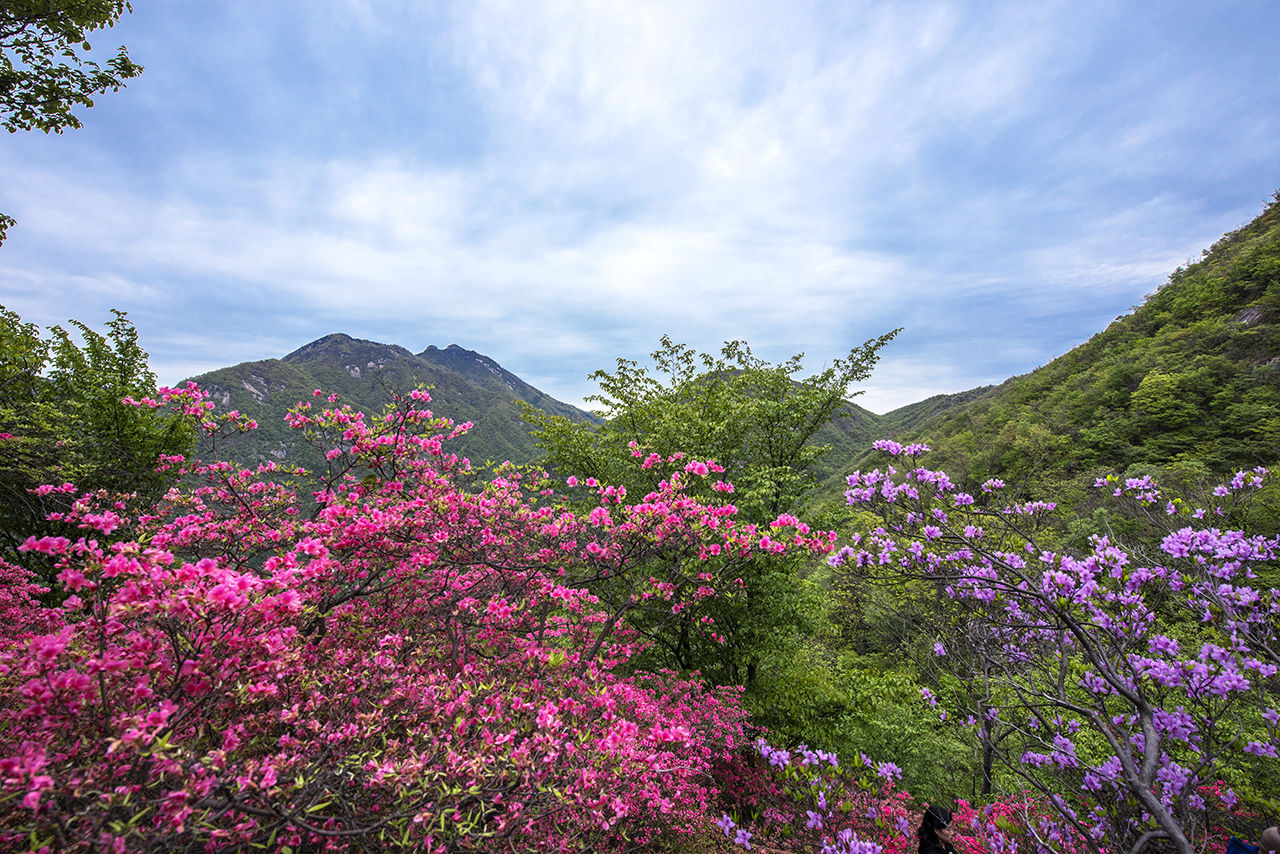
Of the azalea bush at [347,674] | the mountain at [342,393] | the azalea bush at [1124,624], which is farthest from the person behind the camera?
the mountain at [342,393]

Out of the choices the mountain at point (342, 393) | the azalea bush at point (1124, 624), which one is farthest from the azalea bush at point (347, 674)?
the mountain at point (342, 393)

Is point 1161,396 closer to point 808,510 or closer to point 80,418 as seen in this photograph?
point 808,510

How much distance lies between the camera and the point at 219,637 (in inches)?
110

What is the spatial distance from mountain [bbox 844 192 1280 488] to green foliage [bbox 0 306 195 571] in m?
30.2

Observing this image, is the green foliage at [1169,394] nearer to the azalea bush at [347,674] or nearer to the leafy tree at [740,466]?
the leafy tree at [740,466]

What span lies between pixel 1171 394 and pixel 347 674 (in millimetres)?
48049

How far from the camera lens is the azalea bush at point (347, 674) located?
2305 millimetres

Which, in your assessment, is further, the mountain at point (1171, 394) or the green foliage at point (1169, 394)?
the green foliage at point (1169, 394)

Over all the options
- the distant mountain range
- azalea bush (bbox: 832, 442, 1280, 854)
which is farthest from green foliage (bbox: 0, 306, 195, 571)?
azalea bush (bbox: 832, 442, 1280, 854)

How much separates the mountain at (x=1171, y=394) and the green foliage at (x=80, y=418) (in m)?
30.2

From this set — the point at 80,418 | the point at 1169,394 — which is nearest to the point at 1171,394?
the point at 1169,394

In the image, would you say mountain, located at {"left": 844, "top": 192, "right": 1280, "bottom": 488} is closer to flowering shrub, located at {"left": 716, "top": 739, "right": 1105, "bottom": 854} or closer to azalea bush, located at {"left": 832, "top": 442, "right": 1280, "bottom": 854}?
azalea bush, located at {"left": 832, "top": 442, "right": 1280, "bottom": 854}

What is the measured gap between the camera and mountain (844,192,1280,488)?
2609 centimetres

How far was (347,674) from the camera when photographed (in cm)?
365
